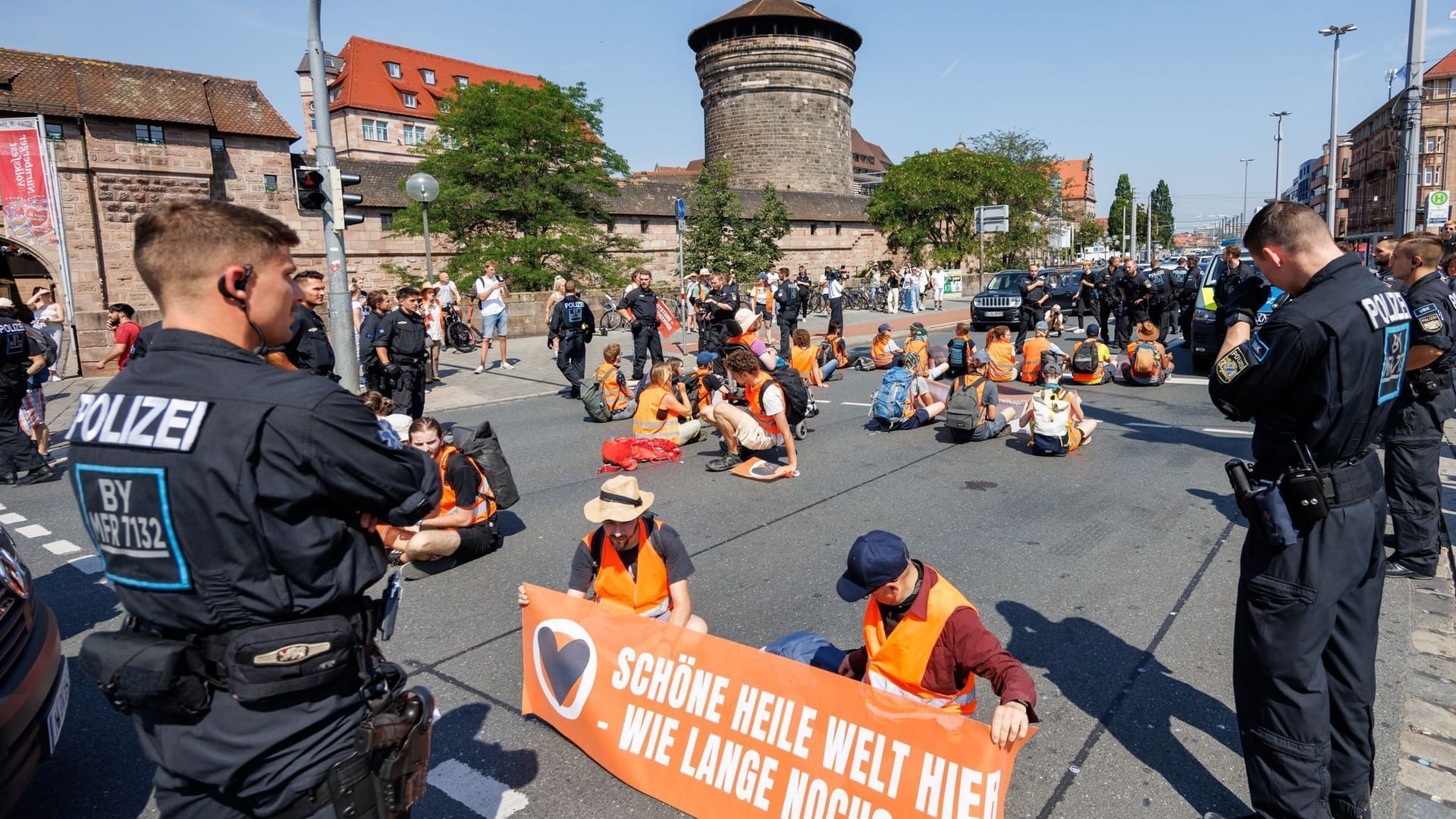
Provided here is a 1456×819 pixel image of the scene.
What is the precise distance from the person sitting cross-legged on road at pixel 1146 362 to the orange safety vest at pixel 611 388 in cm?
799

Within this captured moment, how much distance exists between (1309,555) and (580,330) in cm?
1125

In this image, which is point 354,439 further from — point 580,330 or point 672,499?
point 580,330

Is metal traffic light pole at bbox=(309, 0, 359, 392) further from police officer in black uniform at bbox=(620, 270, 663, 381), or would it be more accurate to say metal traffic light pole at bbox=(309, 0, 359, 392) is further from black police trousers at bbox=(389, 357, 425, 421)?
police officer in black uniform at bbox=(620, 270, 663, 381)

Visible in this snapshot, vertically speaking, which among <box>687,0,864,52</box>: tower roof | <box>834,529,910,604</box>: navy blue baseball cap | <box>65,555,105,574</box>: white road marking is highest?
<box>687,0,864,52</box>: tower roof

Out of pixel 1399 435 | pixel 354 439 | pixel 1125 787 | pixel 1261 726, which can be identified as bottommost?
pixel 1125 787

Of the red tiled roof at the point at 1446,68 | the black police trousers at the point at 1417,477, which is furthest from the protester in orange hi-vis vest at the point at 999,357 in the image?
the red tiled roof at the point at 1446,68

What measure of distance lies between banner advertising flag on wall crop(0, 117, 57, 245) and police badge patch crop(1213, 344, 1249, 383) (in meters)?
28.3

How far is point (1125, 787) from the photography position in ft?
11.0

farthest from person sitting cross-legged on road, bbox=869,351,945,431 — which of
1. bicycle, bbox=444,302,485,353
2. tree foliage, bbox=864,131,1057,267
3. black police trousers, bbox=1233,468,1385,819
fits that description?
tree foliage, bbox=864,131,1057,267

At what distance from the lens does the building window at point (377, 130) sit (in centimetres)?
6662

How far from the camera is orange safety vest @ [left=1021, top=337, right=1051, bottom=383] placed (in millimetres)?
12703

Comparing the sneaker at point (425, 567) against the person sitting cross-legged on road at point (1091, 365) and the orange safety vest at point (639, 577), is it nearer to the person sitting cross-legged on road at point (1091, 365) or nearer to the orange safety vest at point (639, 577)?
the orange safety vest at point (639, 577)

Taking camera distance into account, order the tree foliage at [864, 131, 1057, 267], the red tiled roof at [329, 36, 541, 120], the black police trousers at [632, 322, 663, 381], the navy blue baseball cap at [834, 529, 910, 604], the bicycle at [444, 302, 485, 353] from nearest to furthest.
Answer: the navy blue baseball cap at [834, 529, 910, 604] → the black police trousers at [632, 322, 663, 381] → the bicycle at [444, 302, 485, 353] → the tree foliage at [864, 131, 1057, 267] → the red tiled roof at [329, 36, 541, 120]

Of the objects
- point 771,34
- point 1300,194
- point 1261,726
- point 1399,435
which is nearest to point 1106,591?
point 1399,435
